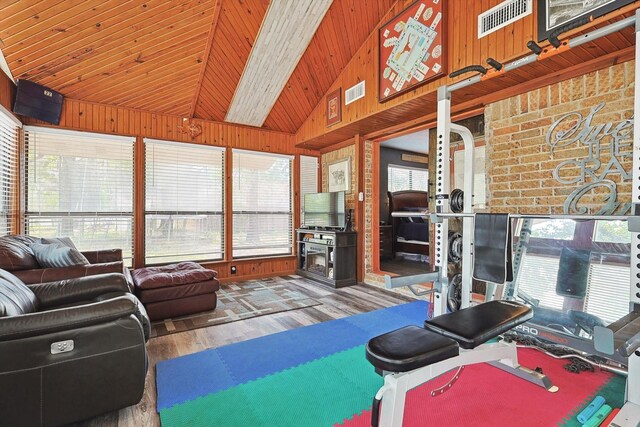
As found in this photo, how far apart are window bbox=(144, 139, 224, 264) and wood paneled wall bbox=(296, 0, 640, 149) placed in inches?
81.9

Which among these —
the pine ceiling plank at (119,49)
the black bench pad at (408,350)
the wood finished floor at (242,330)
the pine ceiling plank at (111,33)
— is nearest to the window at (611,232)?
the black bench pad at (408,350)

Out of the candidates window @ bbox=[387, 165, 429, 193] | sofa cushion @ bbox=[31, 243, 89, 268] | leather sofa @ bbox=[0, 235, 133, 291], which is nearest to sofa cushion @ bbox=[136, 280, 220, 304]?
leather sofa @ bbox=[0, 235, 133, 291]

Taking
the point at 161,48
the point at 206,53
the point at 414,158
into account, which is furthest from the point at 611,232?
the point at 414,158

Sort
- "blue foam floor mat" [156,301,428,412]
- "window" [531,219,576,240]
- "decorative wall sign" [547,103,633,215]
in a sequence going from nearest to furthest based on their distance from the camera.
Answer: "blue foam floor mat" [156,301,428,412] < "decorative wall sign" [547,103,633,215] < "window" [531,219,576,240]

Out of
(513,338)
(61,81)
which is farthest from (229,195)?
(513,338)

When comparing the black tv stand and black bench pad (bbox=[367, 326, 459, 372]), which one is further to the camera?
the black tv stand

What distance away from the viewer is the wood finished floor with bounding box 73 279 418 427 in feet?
5.61

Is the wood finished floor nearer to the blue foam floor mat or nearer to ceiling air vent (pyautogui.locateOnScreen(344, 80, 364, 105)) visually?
the blue foam floor mat

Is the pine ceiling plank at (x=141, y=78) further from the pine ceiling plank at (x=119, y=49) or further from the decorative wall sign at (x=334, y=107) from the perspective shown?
the decorative wall sign at (x=334, y=107)

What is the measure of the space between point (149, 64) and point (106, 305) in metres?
3.26

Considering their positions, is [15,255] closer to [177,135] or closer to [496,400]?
[177,135]

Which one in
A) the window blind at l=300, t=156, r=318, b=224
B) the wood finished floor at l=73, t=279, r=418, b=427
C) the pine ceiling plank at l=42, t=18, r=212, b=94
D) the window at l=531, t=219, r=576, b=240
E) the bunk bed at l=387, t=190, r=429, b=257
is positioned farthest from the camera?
the bunk bed at l=387, t=190, r=429, b=257

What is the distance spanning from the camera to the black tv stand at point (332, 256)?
15.0 ft

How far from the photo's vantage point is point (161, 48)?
3.56 m
